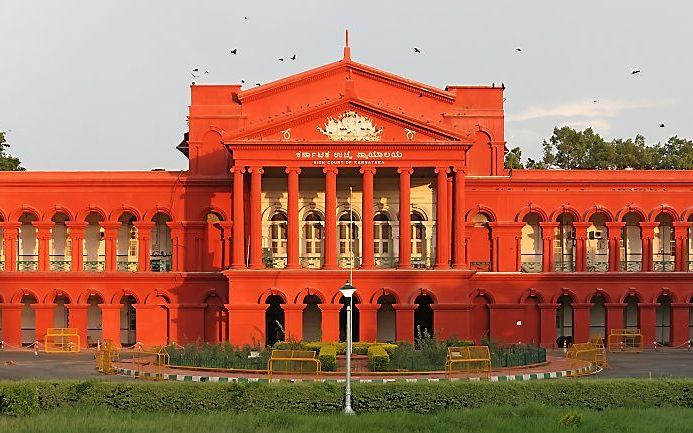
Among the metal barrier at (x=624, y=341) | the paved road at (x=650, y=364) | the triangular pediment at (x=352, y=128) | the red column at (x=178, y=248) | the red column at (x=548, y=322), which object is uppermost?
the triangular pediment at (x=352, y=128)

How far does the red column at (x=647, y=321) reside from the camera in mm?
55375

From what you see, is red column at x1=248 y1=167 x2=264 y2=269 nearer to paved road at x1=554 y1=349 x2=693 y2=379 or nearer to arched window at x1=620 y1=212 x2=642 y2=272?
paved road at x1=554 y1=349 x2=693 y2=379

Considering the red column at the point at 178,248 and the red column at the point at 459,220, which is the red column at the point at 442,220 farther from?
the red column at the point at 178,248

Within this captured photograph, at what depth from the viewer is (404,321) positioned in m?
50.8

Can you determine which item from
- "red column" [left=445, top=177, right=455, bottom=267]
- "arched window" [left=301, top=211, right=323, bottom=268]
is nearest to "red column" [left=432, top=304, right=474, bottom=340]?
"red column" [left=445, top=177, right=455, bottom=267]

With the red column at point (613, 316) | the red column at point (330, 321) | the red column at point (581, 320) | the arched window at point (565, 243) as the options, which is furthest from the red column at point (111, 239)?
the red column at point (613, 316)

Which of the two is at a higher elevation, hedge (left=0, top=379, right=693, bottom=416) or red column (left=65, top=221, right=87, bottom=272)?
red column (left=65, top=221, right=87, bottom=272)

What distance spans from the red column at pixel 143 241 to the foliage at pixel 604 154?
39657 millimetres

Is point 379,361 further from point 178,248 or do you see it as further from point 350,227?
point 178,248

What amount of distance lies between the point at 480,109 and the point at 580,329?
12.1 m

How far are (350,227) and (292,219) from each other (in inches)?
136

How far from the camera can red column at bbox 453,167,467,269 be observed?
51.0 meters

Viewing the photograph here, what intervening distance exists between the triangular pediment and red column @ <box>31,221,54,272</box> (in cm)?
1181

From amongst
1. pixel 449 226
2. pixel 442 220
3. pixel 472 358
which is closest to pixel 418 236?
pixel 449 226
